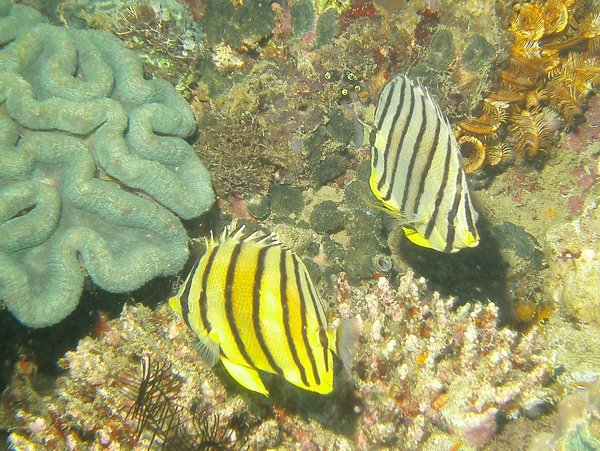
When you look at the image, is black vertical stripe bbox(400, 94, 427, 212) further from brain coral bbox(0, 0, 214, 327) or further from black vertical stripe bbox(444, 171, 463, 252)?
brain coral bbox(0, 0, 214, 327)

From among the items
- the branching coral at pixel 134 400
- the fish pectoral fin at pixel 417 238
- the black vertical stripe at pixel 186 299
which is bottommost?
the branching coral at pixel 134 400

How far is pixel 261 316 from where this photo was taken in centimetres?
183

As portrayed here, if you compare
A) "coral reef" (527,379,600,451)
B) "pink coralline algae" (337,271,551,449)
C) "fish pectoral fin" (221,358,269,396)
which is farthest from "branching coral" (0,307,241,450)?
"coral reef" (527,379,600,451)

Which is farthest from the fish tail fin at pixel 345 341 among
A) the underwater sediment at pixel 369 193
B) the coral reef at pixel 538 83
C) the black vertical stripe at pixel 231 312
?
the coral reef at pixel 538 83

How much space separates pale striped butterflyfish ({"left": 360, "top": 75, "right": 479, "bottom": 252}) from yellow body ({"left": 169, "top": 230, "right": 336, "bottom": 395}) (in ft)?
3.02

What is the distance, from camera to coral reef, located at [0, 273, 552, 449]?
107 inches

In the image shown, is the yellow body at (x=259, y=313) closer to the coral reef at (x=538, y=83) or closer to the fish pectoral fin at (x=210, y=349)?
the fish pectoral fin at (x=210, y=349)

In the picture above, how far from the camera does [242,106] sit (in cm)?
397

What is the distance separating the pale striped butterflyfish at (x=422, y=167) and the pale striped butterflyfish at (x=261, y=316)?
916mm

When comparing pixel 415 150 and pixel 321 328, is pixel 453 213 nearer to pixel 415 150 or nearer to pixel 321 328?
pixel 415 150

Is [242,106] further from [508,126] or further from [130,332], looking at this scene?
[508,126]

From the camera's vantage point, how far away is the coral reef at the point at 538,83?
4.11 metres

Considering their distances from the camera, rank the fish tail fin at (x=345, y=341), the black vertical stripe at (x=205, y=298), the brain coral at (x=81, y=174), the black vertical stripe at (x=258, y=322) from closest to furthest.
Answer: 1. the fish tail fin at (x=345, y=341)
2. the black vertical stripe at (x=258, y=322)
3. the black vertical stripe at (x=205, y=298)
4. the brain coral at (x=81, y=174)

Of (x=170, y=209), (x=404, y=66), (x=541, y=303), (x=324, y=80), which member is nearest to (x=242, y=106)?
(x=324, y=80)
